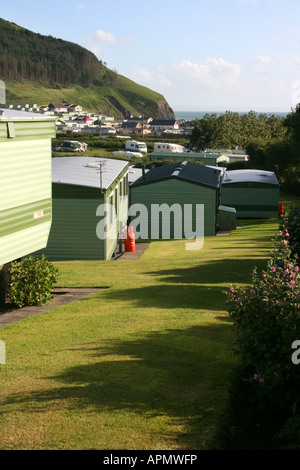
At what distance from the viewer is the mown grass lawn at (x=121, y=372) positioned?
17.0 feet

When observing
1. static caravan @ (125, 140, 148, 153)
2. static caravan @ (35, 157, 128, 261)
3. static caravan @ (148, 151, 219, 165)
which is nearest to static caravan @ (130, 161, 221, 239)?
static caravan @ (35, 157, 128, 261)

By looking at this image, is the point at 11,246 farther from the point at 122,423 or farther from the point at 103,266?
the point at 103,266

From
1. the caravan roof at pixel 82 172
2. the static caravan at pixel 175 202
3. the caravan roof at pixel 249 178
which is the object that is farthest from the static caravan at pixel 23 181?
the caravan roof at pixel 249 178

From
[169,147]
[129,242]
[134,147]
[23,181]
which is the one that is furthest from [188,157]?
[23,181]

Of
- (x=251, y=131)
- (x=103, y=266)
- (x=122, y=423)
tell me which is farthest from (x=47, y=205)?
(x=251, y=131)

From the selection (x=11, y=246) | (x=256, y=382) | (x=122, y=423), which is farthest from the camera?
(x=11, y=246)

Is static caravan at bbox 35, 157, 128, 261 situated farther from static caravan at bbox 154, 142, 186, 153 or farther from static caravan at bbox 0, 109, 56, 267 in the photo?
static caravan at bbox 154, 142, 186, 153

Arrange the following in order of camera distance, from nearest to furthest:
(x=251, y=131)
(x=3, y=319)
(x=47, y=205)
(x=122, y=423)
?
(x=122, y=423) < (x=47, y=205) < (x=3, y=319) < (x=251, y=131)

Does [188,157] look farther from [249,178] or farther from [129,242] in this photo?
[129,242]

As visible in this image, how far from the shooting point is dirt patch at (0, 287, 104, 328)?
983 cm

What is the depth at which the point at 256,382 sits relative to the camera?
5.75 meters

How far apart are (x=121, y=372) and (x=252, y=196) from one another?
1060 inches

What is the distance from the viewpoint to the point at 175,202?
25781mm

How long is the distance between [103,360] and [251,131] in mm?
71687
